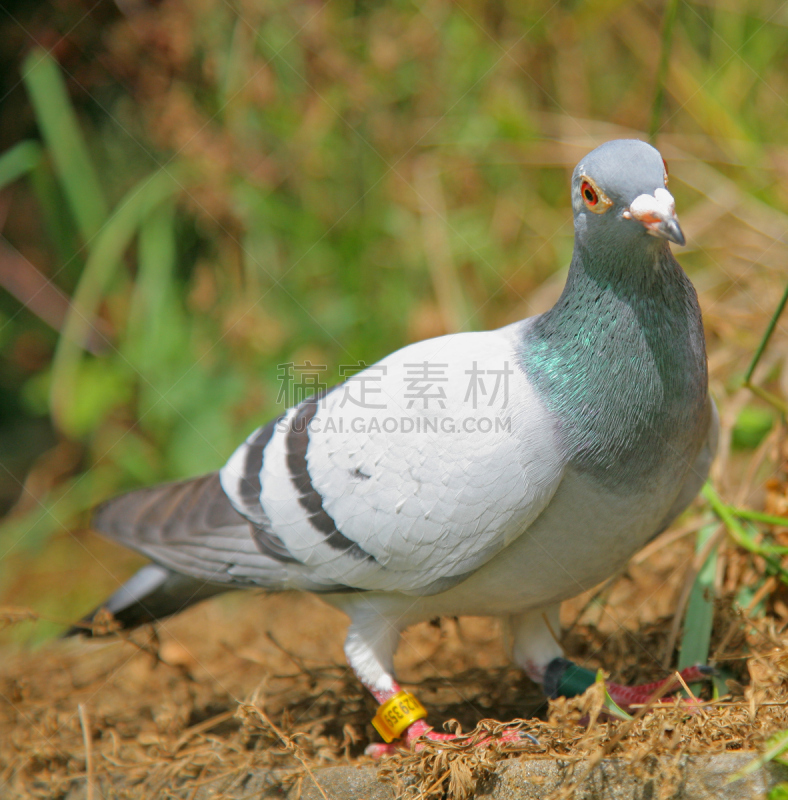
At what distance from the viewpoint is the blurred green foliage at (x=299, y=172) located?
468 cm

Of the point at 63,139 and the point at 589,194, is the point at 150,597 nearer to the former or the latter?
the point at 589,194

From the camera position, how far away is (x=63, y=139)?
4.70 metres

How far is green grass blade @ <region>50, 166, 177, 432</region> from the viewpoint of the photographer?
456 centimetres

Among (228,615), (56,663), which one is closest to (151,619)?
(56,663)

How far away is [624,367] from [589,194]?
47 cm

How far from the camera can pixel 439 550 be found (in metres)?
2.14

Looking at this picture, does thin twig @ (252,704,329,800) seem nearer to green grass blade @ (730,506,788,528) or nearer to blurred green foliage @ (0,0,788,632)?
green grass blade @ (730,506,788,528)

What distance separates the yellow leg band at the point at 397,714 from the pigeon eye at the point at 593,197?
61.6 inches

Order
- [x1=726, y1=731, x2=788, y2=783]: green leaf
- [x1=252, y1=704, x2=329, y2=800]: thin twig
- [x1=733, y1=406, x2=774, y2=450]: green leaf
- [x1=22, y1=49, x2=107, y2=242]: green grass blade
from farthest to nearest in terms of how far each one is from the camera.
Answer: [x1=22, y1=49, x2=107, y2=242]: green grass blade → [x1=733, y1=406, x2=774, y2=450]: green leaf → [x1=252, y1=704, x2=329, y2=800]: thin twig → [x1=726, y1=731, x2=788, y2=783]: green leaf

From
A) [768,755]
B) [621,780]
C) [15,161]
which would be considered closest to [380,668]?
[621,780]

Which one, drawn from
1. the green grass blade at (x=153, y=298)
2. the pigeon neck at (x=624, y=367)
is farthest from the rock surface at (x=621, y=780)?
the green grass blade at (x=153, y=298)

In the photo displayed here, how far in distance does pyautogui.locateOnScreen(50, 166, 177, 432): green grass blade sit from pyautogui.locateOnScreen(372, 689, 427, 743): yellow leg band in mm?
3113

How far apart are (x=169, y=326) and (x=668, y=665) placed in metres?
3.47

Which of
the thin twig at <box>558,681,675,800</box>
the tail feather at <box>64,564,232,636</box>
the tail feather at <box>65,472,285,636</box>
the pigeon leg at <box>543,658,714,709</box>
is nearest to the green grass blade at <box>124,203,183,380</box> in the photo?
the tail feather at <box>65,472,285,636</box>
